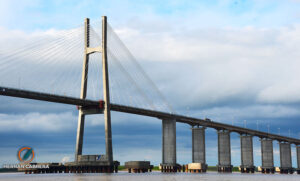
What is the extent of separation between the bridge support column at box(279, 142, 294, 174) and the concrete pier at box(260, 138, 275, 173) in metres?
13.9

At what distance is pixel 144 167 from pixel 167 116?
1656cm

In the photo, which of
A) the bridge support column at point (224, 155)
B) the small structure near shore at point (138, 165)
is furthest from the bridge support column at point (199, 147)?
the small structure near shore at point (138, 165)

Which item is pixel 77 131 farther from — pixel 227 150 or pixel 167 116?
pixel 227 150

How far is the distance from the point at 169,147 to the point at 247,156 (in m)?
47.0

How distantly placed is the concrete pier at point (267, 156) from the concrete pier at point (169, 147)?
58719 millimetres

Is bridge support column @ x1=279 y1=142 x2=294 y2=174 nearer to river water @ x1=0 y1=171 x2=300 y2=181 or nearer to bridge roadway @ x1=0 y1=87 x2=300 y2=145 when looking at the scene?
bridge roadway @ x1=0 y1=87 x2=300 y2=145

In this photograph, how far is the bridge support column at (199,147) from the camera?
130 m

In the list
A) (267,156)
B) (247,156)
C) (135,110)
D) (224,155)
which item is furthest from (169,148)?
(267,156)

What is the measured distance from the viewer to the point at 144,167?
114 metres

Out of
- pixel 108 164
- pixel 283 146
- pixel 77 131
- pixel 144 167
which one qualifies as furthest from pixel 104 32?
pixel 283 146

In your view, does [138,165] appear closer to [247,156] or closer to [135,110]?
[135,110]

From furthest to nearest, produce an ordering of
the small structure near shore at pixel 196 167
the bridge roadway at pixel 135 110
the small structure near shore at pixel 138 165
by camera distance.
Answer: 1. the small structure near shore at pixel 196 167
2. the small structure near shore at pixel 138 165
3. the bridge roadway at pixel 135 110

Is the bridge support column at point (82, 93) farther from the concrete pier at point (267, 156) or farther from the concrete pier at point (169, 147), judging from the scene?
the concrete pier at point (267, 156)

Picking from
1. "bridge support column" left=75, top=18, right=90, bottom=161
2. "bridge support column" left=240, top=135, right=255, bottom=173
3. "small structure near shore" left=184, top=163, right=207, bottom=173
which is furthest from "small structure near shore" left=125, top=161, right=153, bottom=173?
"bridge support column" left=240, top=135, right=255, bottom=173
